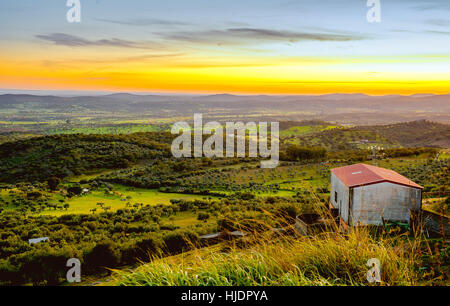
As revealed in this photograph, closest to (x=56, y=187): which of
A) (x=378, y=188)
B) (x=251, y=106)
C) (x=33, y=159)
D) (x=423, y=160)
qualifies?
(x=33, y=159)

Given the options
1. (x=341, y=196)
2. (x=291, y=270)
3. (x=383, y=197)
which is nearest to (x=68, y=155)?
(x=341, y=196)

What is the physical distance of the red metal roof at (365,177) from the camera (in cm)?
1221

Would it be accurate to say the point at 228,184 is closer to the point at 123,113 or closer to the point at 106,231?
the point at 106,231

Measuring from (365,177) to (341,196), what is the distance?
3.81 feet

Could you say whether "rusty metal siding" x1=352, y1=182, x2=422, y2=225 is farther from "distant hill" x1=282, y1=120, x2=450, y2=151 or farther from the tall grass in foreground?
"distant hill" x1=282, y1=120, x2=450, y2=151

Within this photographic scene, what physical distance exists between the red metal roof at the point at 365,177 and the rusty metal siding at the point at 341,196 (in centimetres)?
23

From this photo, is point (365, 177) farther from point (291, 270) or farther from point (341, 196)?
point (291, 270)

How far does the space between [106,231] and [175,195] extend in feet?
42.3

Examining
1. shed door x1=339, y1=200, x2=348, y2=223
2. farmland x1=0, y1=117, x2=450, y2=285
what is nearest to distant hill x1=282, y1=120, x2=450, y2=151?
farmland x1=0, y1=117, x2=450, y2=285

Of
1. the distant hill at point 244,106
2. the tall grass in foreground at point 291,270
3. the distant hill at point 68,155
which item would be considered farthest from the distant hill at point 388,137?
the tall grass in foreground at point 291,270

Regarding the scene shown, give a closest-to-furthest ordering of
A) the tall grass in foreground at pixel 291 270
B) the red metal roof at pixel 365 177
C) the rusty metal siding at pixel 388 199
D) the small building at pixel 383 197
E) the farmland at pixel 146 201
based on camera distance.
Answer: the tall grass in foreground at pixel 291 270 → the farmland at pixel 146 201 → the small building at pixel 383 197 → the rusty metal siding at pixel 388 199 → the red metal roof at pixel 365 177

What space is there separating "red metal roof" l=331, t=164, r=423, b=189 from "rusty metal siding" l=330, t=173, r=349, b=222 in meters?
0.23

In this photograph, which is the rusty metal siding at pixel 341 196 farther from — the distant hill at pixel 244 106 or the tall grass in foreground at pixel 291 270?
the distant hill at pixel 244 106

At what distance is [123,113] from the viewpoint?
15925 centimetres
